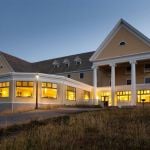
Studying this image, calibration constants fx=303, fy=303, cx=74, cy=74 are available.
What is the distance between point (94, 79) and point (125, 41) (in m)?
8.24

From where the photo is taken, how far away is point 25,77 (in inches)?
1567

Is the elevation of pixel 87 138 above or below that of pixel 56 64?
below

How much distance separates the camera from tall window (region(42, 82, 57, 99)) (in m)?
41.0

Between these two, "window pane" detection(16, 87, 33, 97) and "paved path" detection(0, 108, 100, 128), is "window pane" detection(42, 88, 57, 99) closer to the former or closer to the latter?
"window pane" detection(16, 87, 33, 97)

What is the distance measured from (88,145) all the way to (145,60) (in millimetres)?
37084

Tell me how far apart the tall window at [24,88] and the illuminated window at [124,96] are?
16.0 meters

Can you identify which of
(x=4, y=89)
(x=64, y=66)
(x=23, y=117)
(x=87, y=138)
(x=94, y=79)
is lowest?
(x=87, y=138)

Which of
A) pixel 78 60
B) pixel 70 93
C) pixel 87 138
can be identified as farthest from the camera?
pixel 78 60

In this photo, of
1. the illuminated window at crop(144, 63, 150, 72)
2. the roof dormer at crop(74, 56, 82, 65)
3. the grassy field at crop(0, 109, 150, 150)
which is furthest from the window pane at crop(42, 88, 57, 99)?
the grassy field at crop(0, 109, 150, 150)

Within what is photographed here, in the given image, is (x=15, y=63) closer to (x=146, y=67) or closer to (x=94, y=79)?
(x=94, y=79)

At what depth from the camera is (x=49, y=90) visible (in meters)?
41.8

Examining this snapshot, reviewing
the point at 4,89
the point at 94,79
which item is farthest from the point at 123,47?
→ the point at 4,89

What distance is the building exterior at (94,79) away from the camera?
131ft

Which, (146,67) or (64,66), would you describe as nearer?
(146,67)
